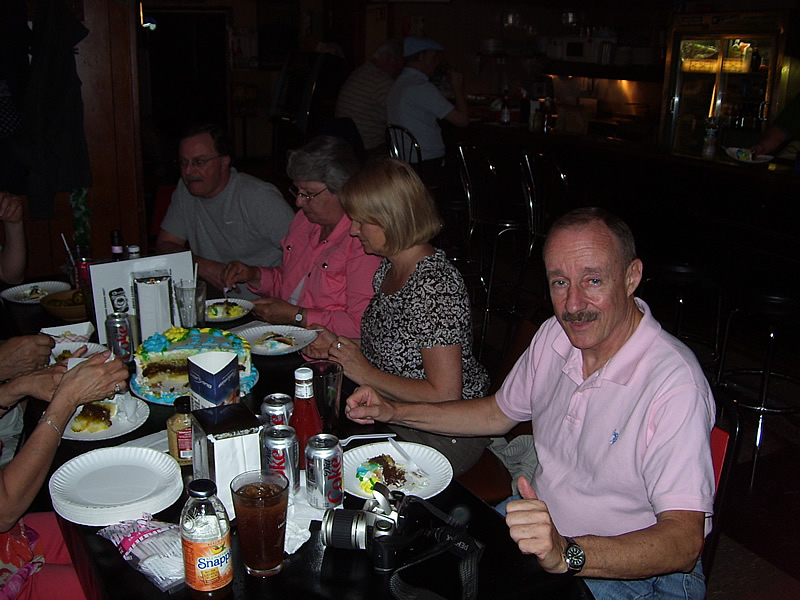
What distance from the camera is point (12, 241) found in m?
3.12

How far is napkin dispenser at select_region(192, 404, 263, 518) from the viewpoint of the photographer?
1431 millimetres

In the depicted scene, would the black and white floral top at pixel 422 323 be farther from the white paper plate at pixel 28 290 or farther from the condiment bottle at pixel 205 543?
the white paper plate at pixel 28 290

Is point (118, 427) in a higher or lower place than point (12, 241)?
lower

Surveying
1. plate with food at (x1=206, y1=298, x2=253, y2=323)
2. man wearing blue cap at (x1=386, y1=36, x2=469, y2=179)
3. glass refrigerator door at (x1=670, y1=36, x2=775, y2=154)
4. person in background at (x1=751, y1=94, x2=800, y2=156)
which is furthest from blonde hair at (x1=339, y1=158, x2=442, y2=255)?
glass refrigerator door at (x1=670, y1=36, x2=775, y2=154)

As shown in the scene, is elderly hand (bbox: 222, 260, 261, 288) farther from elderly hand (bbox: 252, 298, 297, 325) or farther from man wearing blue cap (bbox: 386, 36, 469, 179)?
man wearing blue cap (bbox: 386, 36, 469, 179)

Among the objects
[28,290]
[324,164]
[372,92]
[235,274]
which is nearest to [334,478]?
[324,164]

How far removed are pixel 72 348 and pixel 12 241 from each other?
1.02m

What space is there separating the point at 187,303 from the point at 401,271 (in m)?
0.77

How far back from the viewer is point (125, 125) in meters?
4.43

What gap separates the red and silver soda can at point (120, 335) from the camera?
90.6 inches

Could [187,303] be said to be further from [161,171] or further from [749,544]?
[161,171]

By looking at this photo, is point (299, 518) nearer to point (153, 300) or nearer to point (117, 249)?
point (153, 300)

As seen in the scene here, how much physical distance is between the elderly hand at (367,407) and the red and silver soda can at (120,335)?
88 cm

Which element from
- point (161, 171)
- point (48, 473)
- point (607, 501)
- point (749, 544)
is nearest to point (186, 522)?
point (48, 473)
